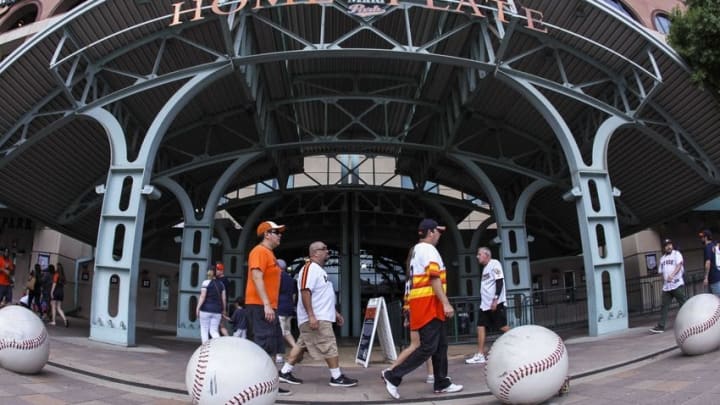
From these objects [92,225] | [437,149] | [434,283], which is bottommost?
[434,283]

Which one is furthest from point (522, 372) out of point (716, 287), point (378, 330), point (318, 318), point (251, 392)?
point (716, 287)

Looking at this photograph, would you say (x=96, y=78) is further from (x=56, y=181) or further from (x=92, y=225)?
(x=92, y=225)

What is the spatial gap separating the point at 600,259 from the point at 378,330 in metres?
5.21

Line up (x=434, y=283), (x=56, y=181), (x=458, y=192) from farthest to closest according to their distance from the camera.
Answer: (x=458, y=192)
(x=56, y=181)
(x=434, y=283)

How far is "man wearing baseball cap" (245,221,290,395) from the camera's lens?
5855 mm

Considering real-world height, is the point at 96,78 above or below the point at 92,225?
above

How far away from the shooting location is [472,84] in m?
13.3

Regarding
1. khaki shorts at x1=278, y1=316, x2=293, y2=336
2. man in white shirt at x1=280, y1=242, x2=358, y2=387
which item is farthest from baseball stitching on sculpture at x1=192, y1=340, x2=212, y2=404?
khaki shorts at x1=278, y1=316, x2=293, y2=336

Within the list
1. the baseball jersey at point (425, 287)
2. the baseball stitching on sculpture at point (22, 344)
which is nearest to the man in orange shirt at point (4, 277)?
the baseball stitching on sculpture at point (22, 344)

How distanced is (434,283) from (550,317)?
49.4 feet

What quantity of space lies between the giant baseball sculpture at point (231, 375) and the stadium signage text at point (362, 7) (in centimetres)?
785

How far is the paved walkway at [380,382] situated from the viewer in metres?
5.21

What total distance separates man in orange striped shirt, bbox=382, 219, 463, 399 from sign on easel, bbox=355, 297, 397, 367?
3.98m

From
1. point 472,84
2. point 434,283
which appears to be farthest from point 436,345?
point 472,84
